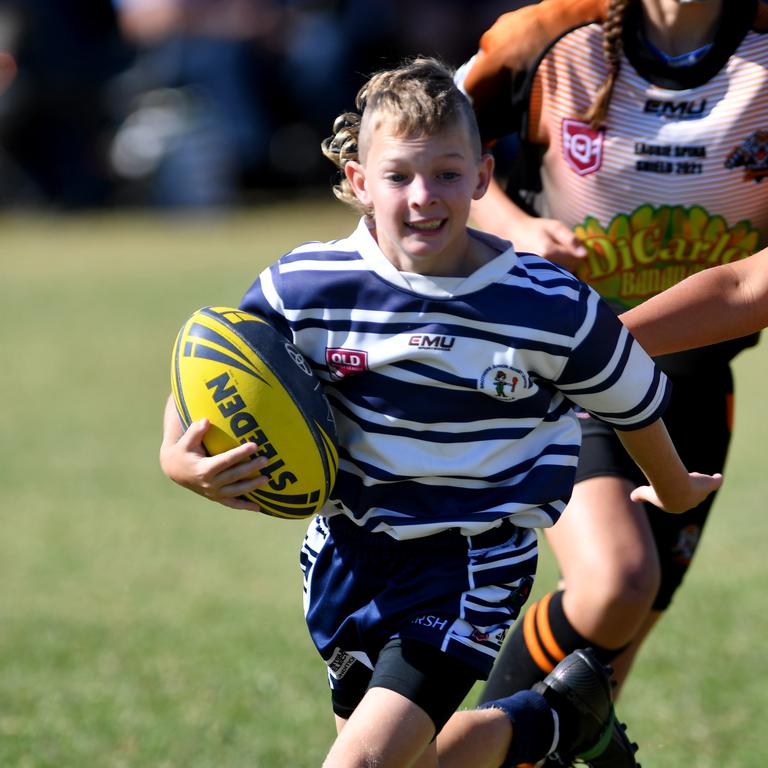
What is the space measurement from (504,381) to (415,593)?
50 centimetres

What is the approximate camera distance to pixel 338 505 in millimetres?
3338

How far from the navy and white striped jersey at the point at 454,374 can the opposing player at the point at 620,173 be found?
577 mm

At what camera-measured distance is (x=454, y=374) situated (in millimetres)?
3143

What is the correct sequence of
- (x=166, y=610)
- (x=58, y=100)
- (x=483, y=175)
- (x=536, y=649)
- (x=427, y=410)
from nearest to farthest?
(x=427, y=410) < (x=483, y=175) < (x=536, y=649) < (x=166, y=610) < (x=58, y=100)

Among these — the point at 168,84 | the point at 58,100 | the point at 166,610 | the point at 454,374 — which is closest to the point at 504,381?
the point at 454,374

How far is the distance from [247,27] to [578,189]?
14298 mm

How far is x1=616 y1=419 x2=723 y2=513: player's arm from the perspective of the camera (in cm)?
328

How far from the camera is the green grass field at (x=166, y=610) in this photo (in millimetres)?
4441

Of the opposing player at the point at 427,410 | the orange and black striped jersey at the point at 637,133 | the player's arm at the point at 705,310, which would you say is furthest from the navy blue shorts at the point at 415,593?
the orange and black striped jersey at the point at 637,133

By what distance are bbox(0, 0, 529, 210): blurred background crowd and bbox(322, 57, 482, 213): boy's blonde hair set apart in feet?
45.6

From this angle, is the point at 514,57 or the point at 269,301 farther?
the point at 514,57

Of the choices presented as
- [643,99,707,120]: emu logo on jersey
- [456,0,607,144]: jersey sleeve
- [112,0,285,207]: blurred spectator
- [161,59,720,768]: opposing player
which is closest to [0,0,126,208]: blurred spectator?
[112,0,285,207]: blurred spectator

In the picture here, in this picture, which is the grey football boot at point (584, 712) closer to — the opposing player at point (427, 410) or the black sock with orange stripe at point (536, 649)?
the black sock with orange stripe at point (536, 649)

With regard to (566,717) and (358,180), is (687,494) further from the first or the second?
(358,180)
